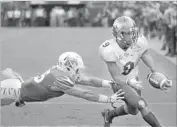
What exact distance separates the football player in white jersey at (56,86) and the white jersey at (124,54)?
74 centimetres

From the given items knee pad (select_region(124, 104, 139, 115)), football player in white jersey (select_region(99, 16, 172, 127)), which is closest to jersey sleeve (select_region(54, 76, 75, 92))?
football player in white jersey (select_region(99, 16, 172, 127))

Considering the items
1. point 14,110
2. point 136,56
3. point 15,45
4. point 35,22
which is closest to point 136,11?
point 15,45

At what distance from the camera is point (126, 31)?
23.0ft

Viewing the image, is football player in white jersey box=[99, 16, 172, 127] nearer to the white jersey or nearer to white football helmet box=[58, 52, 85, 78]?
the white jersey

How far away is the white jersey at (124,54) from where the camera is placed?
23.9ft

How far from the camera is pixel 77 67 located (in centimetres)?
633

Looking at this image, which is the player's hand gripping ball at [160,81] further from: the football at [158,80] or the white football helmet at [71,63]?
the white football helmet at [71,63]

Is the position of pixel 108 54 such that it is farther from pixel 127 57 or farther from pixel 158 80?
pixel 158 80

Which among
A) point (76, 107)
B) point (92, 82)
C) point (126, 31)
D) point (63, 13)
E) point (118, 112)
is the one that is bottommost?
point (63, 13)

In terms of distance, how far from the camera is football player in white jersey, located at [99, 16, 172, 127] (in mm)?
7070

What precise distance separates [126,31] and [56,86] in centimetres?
121

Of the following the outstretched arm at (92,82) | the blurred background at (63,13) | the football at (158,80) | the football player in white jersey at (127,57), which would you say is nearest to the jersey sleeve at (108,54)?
the football player in white jersey at (127,57)

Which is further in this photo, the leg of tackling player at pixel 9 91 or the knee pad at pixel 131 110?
the knee pad at pixel 131 110

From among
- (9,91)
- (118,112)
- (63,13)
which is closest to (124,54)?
(118,112)
